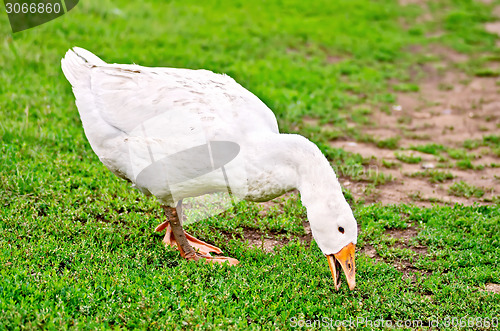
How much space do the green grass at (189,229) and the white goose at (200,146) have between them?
434 millimetres

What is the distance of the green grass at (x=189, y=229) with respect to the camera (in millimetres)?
3955

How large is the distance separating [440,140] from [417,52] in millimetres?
4120

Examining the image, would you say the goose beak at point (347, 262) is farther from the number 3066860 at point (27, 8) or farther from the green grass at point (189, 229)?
the number 3066860 at point (27, 8)

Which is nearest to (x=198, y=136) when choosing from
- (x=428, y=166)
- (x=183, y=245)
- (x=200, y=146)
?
(x=200, y=146)

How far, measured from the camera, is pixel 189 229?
5.33 meters

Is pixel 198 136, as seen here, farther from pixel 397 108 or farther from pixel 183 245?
pixel 397 108

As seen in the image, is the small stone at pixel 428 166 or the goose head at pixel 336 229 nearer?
the goose head at pixel 336 229

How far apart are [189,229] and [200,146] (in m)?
1.50

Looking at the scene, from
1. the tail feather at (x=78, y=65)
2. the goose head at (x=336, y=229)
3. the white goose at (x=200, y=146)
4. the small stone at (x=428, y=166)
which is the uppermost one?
the tail feather at (x=78, y=65)

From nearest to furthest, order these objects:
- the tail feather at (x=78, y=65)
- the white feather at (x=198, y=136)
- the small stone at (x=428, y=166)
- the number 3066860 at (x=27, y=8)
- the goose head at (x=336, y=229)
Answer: the goose head at (x=336, y=229), the white feather at (x=198, y=136), the tail feather at (x=78, y=65), the small stone at (x=428, y=166), the number 3066860 at (x=27, y=8)

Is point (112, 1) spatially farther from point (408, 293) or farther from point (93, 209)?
point (408, 293)

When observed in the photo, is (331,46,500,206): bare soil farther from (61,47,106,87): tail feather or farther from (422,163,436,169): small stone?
(61,47,106,87): tail feather

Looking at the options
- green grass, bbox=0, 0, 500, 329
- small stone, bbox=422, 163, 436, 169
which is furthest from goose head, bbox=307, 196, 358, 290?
small stone, bbox=422, 163, 436, 169

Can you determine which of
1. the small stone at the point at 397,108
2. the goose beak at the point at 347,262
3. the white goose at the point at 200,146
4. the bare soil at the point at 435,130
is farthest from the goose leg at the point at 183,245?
the small stone at the point at 397,108
